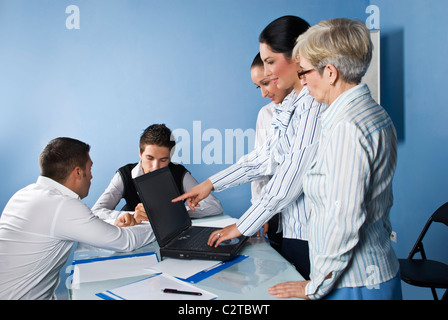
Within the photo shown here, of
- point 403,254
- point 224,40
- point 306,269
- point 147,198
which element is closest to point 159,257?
point 147,198

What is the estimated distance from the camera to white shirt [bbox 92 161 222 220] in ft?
7.01

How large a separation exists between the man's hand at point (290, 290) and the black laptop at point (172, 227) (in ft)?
0.94

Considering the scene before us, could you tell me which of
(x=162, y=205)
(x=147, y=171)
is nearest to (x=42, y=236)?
(x=162, y=205)

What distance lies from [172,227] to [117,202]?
108cm

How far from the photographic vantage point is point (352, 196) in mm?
890

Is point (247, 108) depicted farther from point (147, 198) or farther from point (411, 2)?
point (147, 198)

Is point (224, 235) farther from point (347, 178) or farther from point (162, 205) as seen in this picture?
point (347, 178)

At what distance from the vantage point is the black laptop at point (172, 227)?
135 centimetres

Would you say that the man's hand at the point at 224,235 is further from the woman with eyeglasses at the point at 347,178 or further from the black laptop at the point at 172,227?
the woman with eyeglasses at the point at 347,178

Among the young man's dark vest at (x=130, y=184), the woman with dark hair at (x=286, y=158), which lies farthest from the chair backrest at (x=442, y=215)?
the young man's dark vest at (x=130, y=184)

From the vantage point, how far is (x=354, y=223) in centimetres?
89

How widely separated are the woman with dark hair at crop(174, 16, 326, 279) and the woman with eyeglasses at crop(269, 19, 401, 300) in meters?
0.27

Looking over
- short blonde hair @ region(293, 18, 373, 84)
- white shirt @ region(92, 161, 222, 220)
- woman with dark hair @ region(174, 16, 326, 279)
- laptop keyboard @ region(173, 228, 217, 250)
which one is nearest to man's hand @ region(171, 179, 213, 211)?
woman with dark hair @ region(174, 16, 326, 279)

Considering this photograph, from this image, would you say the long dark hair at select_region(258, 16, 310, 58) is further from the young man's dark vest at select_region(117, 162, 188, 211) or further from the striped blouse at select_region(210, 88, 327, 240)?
the young man's dark vest at select_region(117, 162, 188, 211)
